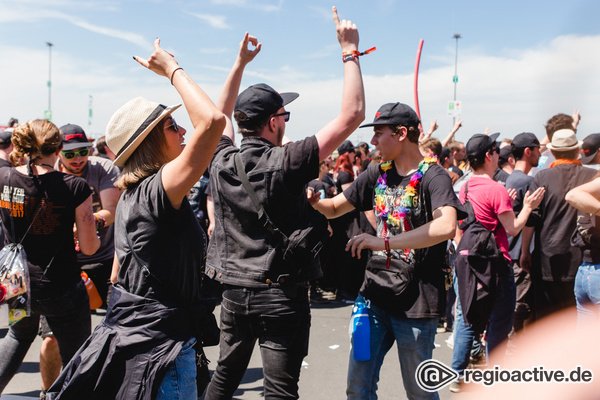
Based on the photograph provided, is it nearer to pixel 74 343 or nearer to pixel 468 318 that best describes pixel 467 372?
pixel 468 318

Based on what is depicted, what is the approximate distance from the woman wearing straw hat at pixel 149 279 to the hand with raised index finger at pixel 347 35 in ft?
2.59

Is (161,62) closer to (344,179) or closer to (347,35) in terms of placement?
(347,35)

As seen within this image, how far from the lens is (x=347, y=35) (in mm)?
2508

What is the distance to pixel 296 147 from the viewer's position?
8.34 ft

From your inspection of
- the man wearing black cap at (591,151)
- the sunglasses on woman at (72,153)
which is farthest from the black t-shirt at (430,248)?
the man wearing black cap at (591,151)

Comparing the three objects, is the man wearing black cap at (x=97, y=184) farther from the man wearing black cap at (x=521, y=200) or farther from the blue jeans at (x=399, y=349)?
the man wearing black cap at (x=521, y=200)

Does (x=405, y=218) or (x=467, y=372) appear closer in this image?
(x=405, y=218)

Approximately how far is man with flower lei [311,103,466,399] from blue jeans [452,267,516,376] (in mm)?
1285

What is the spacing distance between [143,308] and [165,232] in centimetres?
31

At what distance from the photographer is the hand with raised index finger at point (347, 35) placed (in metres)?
2.51

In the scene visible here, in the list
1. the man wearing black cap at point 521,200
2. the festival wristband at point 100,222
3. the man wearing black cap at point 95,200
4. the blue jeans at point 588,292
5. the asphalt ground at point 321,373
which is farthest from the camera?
the man wearing black cap at point 521,200

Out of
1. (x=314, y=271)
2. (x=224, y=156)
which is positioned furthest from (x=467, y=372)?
(x=224, y=156)

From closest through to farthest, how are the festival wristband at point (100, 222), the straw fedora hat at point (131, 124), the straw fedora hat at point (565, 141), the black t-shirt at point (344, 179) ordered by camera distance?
the straw fedora hat at point (131, 124), the festival wristband at point (100, 222), the straw fedora hat at point (565, 141), the black t-shirt at point (344, 179)

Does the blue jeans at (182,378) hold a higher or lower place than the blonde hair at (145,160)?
lower
